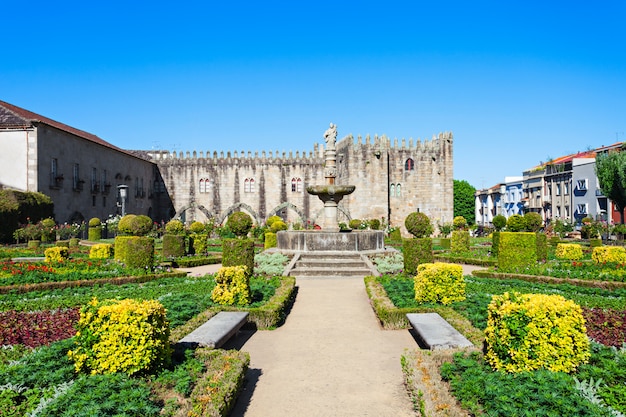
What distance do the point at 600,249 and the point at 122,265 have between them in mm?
14252

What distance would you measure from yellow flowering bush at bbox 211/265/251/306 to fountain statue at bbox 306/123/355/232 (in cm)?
937

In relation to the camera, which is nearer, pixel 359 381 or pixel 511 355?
pixel 511 355

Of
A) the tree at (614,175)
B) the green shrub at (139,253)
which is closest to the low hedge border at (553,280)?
the green shrub at (139,253)

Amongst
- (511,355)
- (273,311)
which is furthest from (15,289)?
(511,355)

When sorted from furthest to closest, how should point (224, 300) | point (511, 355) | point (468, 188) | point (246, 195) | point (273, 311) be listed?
point (468, 188)
point (246, 195)
point (224, 300)
point (273, 311)
point (511, 355)

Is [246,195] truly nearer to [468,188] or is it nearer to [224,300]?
[224,300]

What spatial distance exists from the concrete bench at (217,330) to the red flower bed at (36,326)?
158 centimetres

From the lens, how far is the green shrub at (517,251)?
14.8 m

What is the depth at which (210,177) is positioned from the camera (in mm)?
43594

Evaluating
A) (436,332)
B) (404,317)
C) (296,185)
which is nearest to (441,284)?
(404,317)

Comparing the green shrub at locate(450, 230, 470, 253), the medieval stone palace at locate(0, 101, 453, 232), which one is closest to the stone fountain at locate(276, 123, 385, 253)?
the green shrub at locate(450, 230, 470, 253)

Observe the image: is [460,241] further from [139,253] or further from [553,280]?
[139,253]

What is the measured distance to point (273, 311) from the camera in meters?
8.72

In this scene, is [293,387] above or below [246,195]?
below
